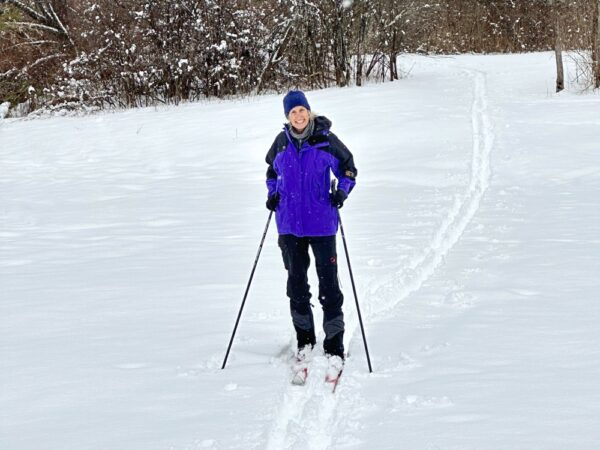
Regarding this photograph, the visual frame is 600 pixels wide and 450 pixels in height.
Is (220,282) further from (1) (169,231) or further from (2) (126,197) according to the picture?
(2) (126,197)

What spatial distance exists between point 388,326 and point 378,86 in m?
16.6

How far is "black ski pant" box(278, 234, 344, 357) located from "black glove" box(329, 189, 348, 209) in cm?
22

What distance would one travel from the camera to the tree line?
19.4 m

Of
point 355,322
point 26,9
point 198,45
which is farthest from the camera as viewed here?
point 26,9

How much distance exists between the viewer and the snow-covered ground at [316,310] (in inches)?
143

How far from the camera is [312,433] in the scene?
3.54 meters

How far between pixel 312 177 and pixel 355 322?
1408 millimetres

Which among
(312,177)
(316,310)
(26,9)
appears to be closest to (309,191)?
(312,177)

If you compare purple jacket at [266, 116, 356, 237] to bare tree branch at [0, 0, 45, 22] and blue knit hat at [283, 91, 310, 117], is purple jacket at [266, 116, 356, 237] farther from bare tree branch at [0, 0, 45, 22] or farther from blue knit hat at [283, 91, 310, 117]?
bare tree branch at [0, 0, 45, 22]

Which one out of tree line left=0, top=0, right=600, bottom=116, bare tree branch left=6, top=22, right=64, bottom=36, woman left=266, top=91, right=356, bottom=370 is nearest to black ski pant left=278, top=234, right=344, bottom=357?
woman left=266, top=91, right=356, bottom=370

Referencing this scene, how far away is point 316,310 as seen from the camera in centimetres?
556

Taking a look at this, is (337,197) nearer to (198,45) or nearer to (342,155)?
(342,155)

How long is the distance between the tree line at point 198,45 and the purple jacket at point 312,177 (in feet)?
49.5

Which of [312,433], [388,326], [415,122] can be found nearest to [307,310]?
[388,326]
